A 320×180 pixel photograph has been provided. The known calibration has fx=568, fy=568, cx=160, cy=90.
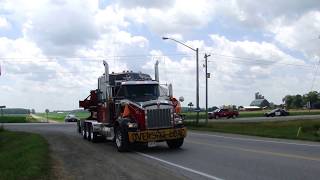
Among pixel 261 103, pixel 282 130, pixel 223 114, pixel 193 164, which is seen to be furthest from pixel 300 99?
pixel 193 164

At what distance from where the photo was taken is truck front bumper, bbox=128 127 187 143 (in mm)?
21922

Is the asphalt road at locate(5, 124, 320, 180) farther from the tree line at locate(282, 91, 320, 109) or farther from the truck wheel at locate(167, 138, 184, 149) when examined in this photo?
the tree line at locate(282, 91, 320, 109)

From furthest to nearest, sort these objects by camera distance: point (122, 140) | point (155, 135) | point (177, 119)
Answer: point (177, 119)
point (122, 140)
point (155, 135)

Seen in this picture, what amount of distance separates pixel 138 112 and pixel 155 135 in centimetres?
113

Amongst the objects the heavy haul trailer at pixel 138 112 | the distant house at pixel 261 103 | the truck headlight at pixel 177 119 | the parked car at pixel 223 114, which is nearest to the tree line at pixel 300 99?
the distant house at pixel 261 103

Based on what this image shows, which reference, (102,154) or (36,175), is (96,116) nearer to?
(102,154)

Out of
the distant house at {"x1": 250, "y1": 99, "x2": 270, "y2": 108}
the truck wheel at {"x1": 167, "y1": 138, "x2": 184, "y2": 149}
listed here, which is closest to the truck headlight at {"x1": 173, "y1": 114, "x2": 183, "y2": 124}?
the truck wheel at {"x1": 167, "y1": 138, "x2": 184, "y2": 149}

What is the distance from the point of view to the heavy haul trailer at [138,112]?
22.2 m

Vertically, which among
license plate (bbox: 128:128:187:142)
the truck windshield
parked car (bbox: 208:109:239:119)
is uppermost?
the truck windshield

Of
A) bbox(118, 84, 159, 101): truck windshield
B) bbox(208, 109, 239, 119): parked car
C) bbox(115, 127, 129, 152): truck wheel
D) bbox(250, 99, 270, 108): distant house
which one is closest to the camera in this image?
bbox(115, 127, 129, 152): truck wheel

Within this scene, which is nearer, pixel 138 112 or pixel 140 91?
pixel 138 112

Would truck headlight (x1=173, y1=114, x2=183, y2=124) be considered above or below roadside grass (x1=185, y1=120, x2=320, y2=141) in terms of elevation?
above

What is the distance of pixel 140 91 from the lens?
23719 mm

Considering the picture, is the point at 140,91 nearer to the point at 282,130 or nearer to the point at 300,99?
the point at 282,130
